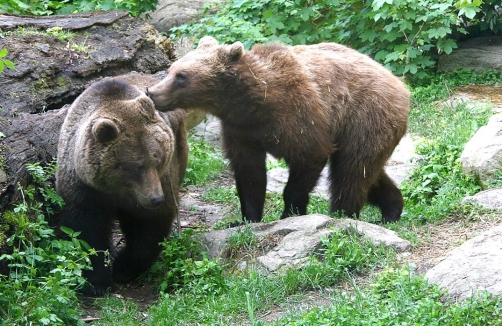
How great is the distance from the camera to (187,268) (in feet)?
19.7

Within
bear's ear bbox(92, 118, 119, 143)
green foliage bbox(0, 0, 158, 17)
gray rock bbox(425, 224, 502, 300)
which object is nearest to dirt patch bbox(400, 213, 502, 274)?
gray rock bbox(425, 224, 502, 300)

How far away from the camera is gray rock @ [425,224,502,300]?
181 inches

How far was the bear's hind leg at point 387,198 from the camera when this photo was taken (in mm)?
7383

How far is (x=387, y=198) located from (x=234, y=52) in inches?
87.8

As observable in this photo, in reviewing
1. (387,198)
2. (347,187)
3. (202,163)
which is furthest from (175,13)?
(347,187)

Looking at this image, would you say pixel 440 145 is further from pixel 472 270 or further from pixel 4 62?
pixel 4 62

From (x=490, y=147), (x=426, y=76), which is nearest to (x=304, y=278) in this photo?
(x=490, y=147)

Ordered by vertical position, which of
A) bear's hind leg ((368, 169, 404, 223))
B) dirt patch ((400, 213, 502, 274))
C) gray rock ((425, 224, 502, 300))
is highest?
gray rock ((425, 224, 502, 300))

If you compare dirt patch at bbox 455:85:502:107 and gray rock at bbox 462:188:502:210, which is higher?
gray rock at bbox 462:188:502:210

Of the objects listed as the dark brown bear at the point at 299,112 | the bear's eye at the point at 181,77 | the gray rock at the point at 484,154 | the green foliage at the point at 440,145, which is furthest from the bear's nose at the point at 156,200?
the gray rock at the point at 484,154

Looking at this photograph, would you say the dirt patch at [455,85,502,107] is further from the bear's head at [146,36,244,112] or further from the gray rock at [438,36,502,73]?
the bear's head at [146,36,244,112]

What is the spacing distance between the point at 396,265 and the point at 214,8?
974cm

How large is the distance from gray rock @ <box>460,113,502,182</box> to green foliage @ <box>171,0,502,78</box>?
3.69 m

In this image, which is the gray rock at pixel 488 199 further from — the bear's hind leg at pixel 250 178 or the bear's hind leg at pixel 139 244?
the bear's hind leg at pixel 139 244
